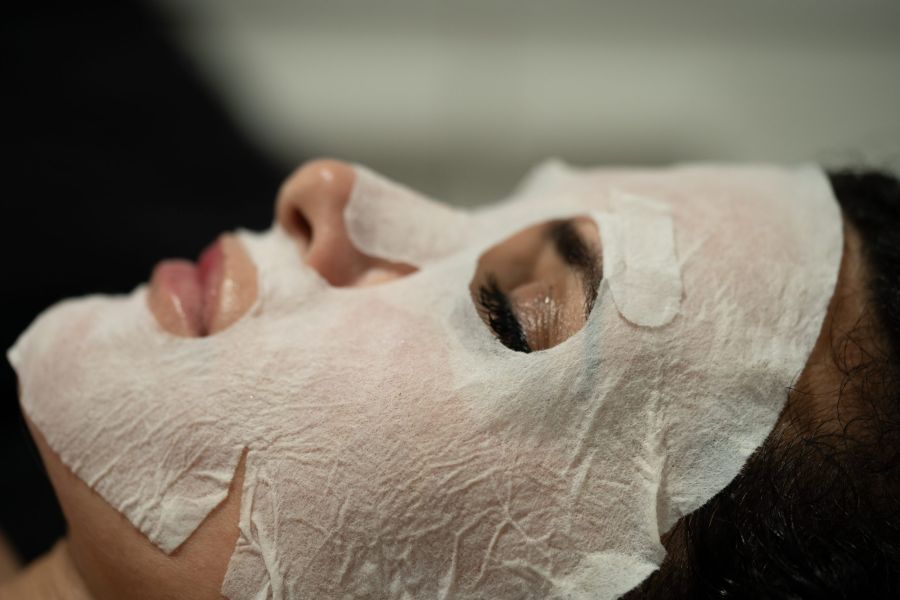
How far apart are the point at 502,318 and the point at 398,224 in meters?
0.16

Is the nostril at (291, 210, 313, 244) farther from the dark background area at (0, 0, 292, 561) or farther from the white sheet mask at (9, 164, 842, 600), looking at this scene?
the dark background area at (0, 0, 292, 561)

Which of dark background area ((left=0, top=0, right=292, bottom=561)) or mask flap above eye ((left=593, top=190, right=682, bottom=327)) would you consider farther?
dark background area ((left=0, top=0, right=292, bottom=561))

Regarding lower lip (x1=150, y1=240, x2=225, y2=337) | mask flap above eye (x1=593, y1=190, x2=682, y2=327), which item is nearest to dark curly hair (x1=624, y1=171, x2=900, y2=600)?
mask flap above eye (x1=593, y1=190, x2=682, y2=327)

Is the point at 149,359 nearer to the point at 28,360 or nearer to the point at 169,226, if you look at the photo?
the point at 28,360

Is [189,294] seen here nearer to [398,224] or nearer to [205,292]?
[205,292]

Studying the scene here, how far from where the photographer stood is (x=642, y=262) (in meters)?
0.61

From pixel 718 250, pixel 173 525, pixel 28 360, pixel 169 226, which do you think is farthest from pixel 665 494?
pixel 169 226

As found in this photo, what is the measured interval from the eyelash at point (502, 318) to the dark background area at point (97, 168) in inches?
23.3

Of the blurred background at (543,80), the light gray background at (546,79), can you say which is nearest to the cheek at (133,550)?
the blurred background at (543,80)

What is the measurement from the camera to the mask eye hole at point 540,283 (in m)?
0.59

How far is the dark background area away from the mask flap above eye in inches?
27.1

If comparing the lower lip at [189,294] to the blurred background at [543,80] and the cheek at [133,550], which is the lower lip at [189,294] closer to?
the cheek at [133,550]

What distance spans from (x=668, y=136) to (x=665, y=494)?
1.39m

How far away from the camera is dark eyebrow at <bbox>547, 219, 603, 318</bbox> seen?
0.60 metres
